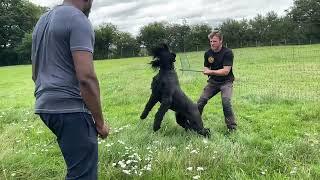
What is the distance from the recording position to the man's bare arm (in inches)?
141

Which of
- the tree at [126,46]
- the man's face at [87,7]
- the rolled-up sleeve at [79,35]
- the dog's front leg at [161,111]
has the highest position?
the man's face at [87,7]

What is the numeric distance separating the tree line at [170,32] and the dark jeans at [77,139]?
141 feet

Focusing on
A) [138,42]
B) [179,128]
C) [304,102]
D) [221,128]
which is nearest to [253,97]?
[304,102]

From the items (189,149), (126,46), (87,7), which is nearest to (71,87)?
(87,7)

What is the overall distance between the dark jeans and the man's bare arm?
0.12 m

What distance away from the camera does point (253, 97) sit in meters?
12.8

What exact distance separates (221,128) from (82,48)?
5.51 meters

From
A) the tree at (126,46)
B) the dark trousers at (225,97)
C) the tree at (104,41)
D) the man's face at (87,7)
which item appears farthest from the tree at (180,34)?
the man's face at (87,7)

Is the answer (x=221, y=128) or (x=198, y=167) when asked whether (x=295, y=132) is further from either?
(x=198, y=167)

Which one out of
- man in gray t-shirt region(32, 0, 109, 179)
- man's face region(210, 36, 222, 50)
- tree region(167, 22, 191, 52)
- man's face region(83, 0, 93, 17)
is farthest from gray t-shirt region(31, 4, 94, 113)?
tree region(167, 22, 191, 52)

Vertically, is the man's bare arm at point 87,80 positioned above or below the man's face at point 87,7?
below

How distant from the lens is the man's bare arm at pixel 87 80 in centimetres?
358

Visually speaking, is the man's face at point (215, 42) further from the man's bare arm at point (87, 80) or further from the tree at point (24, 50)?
the tree at point (24, 50)

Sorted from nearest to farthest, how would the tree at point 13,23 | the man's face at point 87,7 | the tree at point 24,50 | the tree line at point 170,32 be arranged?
1. the man's face at point 87,7
2. the tree line at point 170,32
3. the tree at point 24,50
4. the tree at point 13,23
